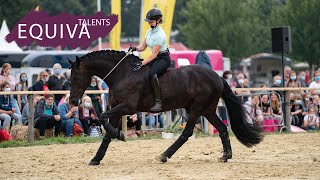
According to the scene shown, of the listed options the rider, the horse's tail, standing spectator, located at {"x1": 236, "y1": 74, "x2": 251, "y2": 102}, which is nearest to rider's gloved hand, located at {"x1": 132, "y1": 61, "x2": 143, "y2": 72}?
the rider

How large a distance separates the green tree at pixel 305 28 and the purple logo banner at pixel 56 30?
2599cm

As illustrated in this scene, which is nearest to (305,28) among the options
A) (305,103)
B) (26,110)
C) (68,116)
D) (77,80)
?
(305,103)

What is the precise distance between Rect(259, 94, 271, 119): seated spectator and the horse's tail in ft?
24.0

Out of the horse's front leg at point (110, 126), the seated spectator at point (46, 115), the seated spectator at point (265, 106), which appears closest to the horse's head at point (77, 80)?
the horse's front leg at point (110, 126)

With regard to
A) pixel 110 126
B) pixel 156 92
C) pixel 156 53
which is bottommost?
pixel 110 126

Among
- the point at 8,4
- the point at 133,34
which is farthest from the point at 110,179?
the point at 133,34

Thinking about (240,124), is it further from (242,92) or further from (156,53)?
(242,92)

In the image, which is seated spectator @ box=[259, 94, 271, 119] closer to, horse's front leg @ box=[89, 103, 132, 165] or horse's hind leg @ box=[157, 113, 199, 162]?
horse's hind leg @ box=[157, 113, 199, 162]

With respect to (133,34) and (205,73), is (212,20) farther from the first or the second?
(205,73)

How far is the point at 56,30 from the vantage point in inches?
848

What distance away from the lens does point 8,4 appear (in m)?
53.9

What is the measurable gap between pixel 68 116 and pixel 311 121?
290 inches

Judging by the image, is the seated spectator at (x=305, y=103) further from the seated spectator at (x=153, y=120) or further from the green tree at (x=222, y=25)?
the green tree at (x=222, y=25)

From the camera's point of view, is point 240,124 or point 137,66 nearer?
point 137,66
